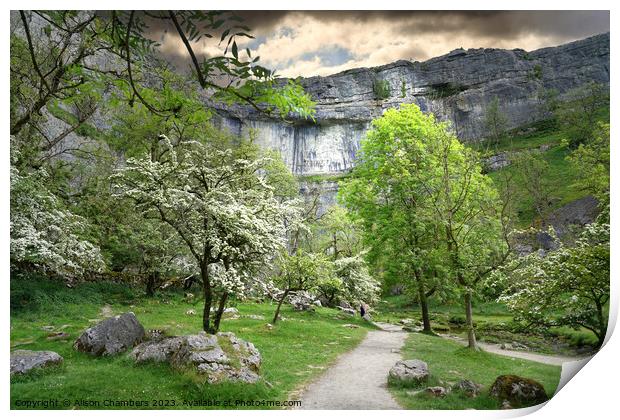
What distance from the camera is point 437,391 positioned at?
19.9ft

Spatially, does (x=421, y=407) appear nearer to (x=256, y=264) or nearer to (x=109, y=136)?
(x=256, y=264)

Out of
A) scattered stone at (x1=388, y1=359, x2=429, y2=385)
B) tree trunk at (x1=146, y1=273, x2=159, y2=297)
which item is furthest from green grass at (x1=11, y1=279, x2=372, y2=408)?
scattered stone at (x1=388, y1=359, x2=429, y2=385)

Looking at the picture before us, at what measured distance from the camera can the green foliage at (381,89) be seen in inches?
413

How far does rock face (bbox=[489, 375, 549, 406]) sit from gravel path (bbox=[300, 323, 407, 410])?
5.04 ft

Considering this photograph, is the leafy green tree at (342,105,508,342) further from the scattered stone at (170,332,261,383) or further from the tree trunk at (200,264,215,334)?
the tree trunk at (200,264,215,334)

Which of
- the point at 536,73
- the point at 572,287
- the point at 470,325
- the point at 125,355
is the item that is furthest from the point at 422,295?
the point at 125,355

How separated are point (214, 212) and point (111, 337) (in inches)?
108

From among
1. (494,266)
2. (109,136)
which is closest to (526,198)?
(494,266)

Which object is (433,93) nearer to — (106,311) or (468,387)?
(468,387)

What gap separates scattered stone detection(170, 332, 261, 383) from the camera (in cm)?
587

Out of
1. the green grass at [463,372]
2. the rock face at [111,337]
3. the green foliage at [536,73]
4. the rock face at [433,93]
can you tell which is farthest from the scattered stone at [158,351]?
the green foliage at [536,73]

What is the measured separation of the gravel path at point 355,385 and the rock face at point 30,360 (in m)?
3.69

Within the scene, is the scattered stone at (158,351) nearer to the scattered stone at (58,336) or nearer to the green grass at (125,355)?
the green grass at (125,355)

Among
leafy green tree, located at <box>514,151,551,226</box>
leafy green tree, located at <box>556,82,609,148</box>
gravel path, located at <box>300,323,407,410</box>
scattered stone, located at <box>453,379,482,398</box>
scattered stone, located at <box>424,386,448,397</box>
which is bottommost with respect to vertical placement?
gravel path, located at <box>300,323,407,410</box>
